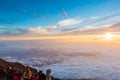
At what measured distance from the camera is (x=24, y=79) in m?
19.8

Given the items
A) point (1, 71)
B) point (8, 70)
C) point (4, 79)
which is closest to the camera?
point (4, 79)

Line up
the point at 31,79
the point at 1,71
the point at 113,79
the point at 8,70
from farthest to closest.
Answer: the point at 113,79 < the point at 8,70 < the point at 1,71 < the point at 31,79

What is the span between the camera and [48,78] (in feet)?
61.7

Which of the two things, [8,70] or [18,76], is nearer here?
[18,76]

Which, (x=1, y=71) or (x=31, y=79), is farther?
(x=1, y=71)

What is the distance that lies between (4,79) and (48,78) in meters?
7.87

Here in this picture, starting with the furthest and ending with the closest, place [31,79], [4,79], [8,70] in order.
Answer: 1. [8,70]
2. [4,79]
3. [31,79]

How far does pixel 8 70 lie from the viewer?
105ft

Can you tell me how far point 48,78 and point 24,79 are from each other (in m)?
2.33

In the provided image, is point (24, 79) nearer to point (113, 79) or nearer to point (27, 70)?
point (27, 70)

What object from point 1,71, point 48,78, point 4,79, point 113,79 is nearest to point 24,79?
point 48,78

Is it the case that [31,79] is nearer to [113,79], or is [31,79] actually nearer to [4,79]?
[4,79]

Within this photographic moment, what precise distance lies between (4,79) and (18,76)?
6.56 metres

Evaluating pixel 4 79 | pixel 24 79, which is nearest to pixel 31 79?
pixel 24 79
